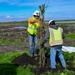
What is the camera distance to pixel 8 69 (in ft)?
43.9

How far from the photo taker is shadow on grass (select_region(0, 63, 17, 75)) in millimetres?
12688

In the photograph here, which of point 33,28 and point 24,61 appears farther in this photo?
point 33,28

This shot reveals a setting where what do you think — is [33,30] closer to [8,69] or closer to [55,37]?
[55,37]

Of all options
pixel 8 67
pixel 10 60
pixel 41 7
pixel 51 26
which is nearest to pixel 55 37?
pixel 51 26

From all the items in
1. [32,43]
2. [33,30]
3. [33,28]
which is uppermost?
[33,28]

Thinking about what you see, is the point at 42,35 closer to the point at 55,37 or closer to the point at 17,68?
the point at 55,37

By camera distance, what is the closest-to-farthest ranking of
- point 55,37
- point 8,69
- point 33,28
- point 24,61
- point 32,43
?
point 55,37, point 8,69, point 24,61, point 33,28, point 32,43

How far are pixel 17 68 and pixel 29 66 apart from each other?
1.84 feet

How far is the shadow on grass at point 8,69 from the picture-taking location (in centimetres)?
1269

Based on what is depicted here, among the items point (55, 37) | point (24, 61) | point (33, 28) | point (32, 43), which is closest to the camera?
point (55, 37)

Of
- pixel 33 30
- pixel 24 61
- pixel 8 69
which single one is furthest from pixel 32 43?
pixel 8 69

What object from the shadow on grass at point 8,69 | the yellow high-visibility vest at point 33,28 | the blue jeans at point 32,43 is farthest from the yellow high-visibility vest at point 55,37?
the blue jeans at point 32,43

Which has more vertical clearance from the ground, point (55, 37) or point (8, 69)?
point (55, 37)

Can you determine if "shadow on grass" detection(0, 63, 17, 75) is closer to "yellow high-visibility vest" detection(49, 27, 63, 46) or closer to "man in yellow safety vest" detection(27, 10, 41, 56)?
"yellow high-visibility vest" detection(49, 27, 63, 46)
